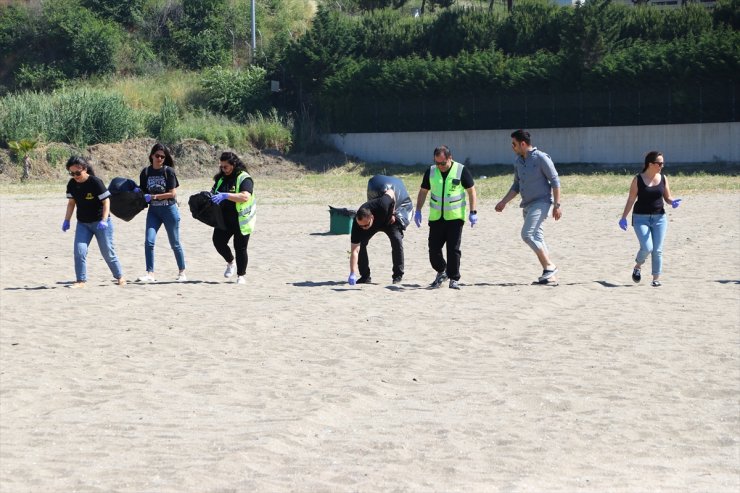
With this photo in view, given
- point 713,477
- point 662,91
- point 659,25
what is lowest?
point 713,477

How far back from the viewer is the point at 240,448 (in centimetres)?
688

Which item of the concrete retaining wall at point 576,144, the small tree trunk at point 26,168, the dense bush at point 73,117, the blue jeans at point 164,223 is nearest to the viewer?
the blue jeans at point 164,223

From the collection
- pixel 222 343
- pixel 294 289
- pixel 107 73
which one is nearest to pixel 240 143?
pixel 107 73

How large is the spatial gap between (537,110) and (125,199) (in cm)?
3013

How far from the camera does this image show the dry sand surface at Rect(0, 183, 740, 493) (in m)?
6.50

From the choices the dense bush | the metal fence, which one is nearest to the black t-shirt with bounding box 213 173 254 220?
the metal fence

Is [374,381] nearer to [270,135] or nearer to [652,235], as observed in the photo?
[652,235]

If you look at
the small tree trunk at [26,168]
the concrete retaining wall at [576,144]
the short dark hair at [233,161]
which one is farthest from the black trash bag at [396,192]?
the small tree trunk at [26,168]

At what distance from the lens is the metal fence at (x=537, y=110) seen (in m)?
38.7

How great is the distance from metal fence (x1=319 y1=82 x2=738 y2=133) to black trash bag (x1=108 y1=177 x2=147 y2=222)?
28.4 metres

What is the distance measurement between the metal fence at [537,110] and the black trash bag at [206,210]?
28293 mm

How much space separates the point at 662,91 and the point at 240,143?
58.6 ft

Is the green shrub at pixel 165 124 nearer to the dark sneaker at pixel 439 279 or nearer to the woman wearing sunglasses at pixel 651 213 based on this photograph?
the dark sneaker at pixel 439 279

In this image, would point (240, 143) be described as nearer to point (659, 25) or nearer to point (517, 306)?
point (659, 25)
